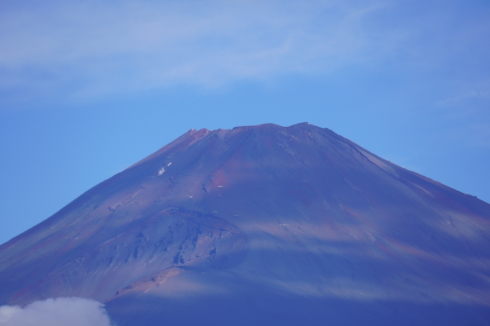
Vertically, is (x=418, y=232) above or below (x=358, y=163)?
below

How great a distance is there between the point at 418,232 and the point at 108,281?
847 inches

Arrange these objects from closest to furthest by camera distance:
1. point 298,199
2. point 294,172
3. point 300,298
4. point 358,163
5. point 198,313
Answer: point 198,313 → point 300,298 → point 298,199 → point 294,172 → point 358,163

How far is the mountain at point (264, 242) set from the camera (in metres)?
34.7

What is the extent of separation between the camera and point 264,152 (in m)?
48.6

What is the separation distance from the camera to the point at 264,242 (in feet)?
127

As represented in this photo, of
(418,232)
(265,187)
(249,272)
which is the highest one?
(265,187)

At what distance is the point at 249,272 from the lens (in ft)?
119

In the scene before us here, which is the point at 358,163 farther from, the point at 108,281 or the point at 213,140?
the point at 108,281

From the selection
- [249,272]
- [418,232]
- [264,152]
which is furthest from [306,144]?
[249,272]

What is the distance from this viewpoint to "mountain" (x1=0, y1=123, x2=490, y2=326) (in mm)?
34719

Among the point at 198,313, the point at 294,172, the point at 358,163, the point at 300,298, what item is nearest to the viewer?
the point at 198,313

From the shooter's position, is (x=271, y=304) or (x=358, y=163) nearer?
(x=271, y=304)

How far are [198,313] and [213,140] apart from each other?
67.3ft

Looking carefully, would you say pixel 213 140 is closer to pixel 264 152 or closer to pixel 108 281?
pixel 264 152
